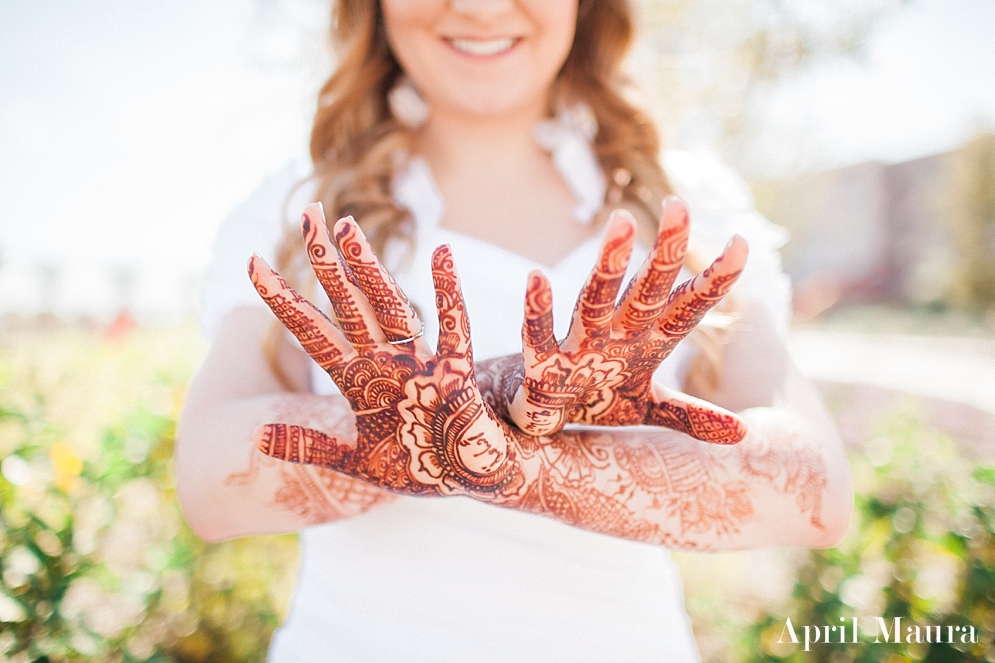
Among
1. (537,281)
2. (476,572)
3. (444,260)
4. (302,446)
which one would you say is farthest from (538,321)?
(476,572)

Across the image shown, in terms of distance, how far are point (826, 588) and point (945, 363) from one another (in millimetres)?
9862

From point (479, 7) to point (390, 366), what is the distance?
114 cm

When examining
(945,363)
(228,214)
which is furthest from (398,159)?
(945,363)

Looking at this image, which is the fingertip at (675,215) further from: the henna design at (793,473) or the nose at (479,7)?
the nose at (479,7)

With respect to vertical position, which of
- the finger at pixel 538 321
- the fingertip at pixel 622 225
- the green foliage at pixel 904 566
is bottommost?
the green foliage at pixel 904 566

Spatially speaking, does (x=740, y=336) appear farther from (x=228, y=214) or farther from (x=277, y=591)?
(x=277, y=591)

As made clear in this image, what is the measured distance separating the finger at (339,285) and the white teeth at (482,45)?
0.96 meters

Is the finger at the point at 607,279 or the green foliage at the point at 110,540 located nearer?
the finger at the point at 607,279

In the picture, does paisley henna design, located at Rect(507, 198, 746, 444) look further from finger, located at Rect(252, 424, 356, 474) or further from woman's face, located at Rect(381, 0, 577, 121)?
woman's face, located at Rect(381, 0, 577, 121)

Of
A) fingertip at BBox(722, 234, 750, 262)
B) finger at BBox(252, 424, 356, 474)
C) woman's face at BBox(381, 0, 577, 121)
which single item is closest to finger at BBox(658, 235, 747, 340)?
fingertip at BBox(722, 234, 750, 262)

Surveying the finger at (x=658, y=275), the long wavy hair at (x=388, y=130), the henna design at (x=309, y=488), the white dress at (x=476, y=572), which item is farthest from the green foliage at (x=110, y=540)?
the finger at (x=658, y=275)

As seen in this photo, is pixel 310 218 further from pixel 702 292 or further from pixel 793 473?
pixel 793 473

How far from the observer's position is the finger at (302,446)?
1.02 metres

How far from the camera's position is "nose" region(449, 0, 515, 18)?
1598mm
